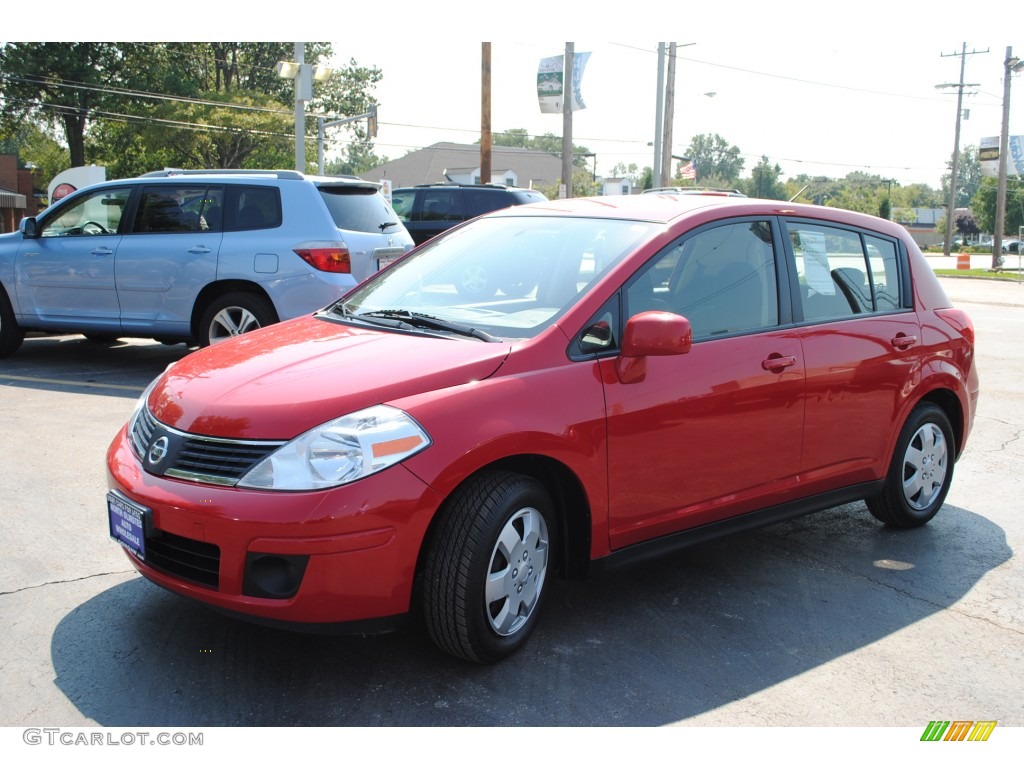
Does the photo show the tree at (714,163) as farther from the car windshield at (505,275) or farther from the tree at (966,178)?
the car windshield at (505,275)

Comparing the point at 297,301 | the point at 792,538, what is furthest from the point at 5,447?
the point at 792,538

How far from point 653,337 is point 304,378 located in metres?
1.31

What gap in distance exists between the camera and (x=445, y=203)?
17531 millimetres

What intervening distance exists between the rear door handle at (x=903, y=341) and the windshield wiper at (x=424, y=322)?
2.34 meters

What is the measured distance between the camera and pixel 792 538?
208 inches

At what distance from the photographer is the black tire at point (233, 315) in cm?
876

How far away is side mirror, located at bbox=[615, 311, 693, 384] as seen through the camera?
3.73 m

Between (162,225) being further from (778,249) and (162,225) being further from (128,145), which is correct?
(128,145)

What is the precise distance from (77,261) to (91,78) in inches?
A: 1593

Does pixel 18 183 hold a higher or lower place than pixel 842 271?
higher

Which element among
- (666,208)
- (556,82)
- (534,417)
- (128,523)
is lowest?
(128,523)

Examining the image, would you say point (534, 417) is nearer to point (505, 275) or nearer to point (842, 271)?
point (505, 275)

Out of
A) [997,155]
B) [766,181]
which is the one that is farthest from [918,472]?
[766,181]

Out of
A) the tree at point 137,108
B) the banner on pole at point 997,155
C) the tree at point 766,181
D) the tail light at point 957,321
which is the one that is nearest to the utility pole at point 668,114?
the tree at point 137,108
